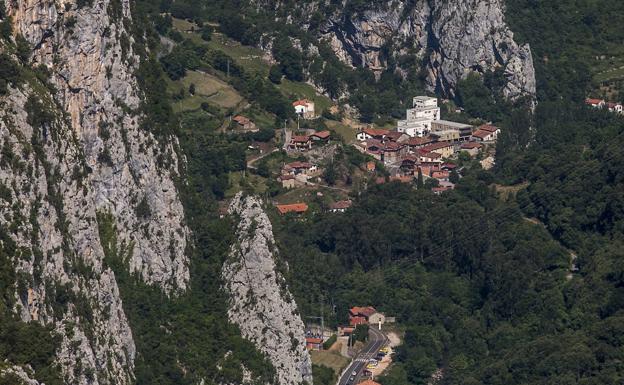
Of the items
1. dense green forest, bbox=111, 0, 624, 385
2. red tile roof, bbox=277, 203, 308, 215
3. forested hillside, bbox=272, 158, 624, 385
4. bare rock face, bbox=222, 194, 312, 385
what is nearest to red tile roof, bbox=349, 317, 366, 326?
dense green forest, bbox=111, 0, 624, 385

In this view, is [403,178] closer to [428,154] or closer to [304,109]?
[428,154]

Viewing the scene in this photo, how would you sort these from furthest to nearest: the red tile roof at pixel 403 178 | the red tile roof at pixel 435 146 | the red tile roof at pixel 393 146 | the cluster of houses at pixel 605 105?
1. the cluster of houses at pixel 605 105
2. the red tile roof at pixel 435 146
3. the red tile roof at pixel 393 146
4. the red tile roof at pixel 403 178

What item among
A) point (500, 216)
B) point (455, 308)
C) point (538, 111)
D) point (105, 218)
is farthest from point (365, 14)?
point (105, 218)

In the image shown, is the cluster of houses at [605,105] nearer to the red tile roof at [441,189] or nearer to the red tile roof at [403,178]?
the red tile roof at [403,178]

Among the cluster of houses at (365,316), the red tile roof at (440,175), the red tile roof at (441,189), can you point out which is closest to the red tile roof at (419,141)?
the red tile roof at (440,175)

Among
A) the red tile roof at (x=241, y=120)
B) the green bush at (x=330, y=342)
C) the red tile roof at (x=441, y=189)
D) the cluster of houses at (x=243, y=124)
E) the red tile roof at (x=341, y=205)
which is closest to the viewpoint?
the green bush at (x=330, y=342)
